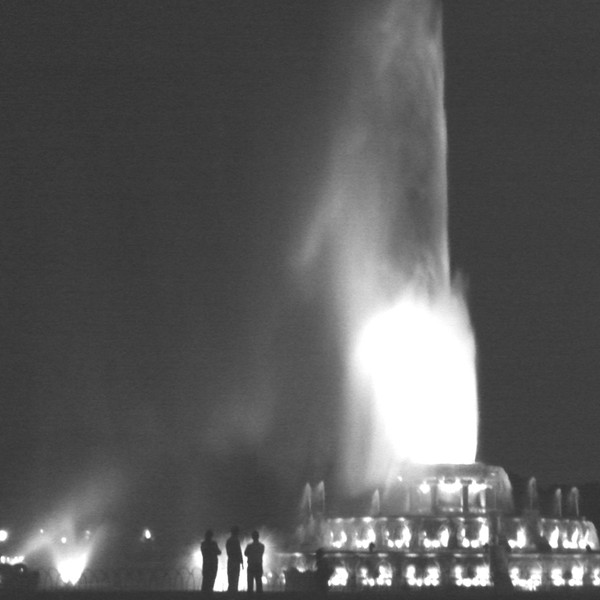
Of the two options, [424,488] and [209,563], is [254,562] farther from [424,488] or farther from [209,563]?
[424,488]

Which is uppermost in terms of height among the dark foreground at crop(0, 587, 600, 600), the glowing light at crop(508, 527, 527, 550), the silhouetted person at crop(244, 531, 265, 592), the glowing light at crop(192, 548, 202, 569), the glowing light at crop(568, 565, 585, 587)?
the glowing light at crop(192, 548, 202, 569)

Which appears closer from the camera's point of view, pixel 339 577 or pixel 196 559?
pixel 339 577

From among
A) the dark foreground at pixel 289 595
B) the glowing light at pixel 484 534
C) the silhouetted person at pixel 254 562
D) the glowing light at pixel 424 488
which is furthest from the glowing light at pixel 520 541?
the silhouetted person at pixel 254 562

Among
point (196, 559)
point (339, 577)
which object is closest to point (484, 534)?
point (339, 577)

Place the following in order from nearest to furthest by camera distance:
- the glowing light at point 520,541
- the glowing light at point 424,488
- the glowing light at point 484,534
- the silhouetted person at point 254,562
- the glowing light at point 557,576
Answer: the silhouetted person at point 254,562
the glowing light at point 557,576
the glowing light at point 484,534
the glowing light at point 520,541
the glowing light at point 424,488

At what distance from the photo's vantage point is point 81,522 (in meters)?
97.2

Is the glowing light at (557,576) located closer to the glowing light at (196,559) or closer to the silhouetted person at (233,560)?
the silhouetted person at (233,560)

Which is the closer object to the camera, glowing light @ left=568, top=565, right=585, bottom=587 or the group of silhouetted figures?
the group of silhouetted figures

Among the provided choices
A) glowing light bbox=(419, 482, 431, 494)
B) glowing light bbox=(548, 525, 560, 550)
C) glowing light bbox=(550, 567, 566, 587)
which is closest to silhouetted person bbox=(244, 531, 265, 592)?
glowing light bbox=(550, 567, 566, 587)

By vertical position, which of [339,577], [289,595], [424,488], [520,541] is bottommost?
[289,595]

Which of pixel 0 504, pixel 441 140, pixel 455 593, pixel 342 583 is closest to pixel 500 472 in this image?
pixel 342 583

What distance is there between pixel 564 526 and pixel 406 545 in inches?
232

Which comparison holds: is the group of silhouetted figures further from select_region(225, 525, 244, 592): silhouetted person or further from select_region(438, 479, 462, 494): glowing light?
select_region(438, 479, 462, 494): glowing light

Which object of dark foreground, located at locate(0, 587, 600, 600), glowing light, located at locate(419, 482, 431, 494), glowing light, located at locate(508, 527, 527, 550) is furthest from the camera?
glowing light, located at locate(419, 482, 431, 494)
